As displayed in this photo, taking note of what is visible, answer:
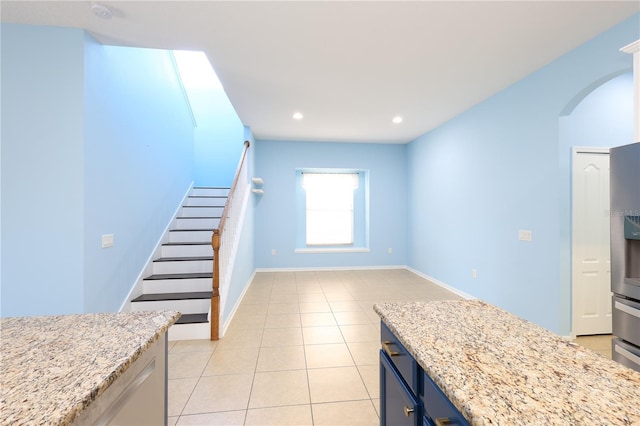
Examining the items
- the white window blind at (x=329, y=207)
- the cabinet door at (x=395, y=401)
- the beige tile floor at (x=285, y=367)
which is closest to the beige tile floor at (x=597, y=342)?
the beige tile floor at (x=285, y=367)

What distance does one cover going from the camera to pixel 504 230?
3.49m

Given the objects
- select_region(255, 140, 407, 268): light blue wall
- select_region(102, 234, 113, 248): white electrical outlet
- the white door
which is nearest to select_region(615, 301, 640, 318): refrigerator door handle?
the white door

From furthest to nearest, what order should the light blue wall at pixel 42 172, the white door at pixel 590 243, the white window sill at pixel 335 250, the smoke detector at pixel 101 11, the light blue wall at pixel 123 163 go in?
the white window sill at pixel 335 250 → the white door at pixel 590 243 → the light blue wall at pixel 123 163 → the light blue wall at pixel 42 172 → the smoke detector at pixel 101 11

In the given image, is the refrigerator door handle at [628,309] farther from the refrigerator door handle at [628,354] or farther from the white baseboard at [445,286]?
the white baseboard at [445,286]

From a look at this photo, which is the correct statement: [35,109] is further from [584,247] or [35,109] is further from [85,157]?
[584,247]

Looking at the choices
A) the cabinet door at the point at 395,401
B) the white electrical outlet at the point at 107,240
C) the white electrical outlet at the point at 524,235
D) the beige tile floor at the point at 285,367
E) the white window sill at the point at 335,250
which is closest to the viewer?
the cabinet door at the point at 395,401

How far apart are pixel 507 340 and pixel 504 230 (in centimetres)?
301

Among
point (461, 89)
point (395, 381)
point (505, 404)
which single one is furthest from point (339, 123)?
point (505, 404)

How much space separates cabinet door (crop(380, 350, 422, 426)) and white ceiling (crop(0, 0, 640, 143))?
239cm

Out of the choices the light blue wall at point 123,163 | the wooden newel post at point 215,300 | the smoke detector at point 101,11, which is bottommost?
the wooden newel post at point 215,300

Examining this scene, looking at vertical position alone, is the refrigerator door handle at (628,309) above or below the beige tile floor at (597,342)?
above

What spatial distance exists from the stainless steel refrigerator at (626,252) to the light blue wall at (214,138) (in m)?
5.86

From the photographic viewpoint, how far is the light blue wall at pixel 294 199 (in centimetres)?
610

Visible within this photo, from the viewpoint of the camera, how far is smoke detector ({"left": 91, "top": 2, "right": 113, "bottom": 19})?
6.64 feet
